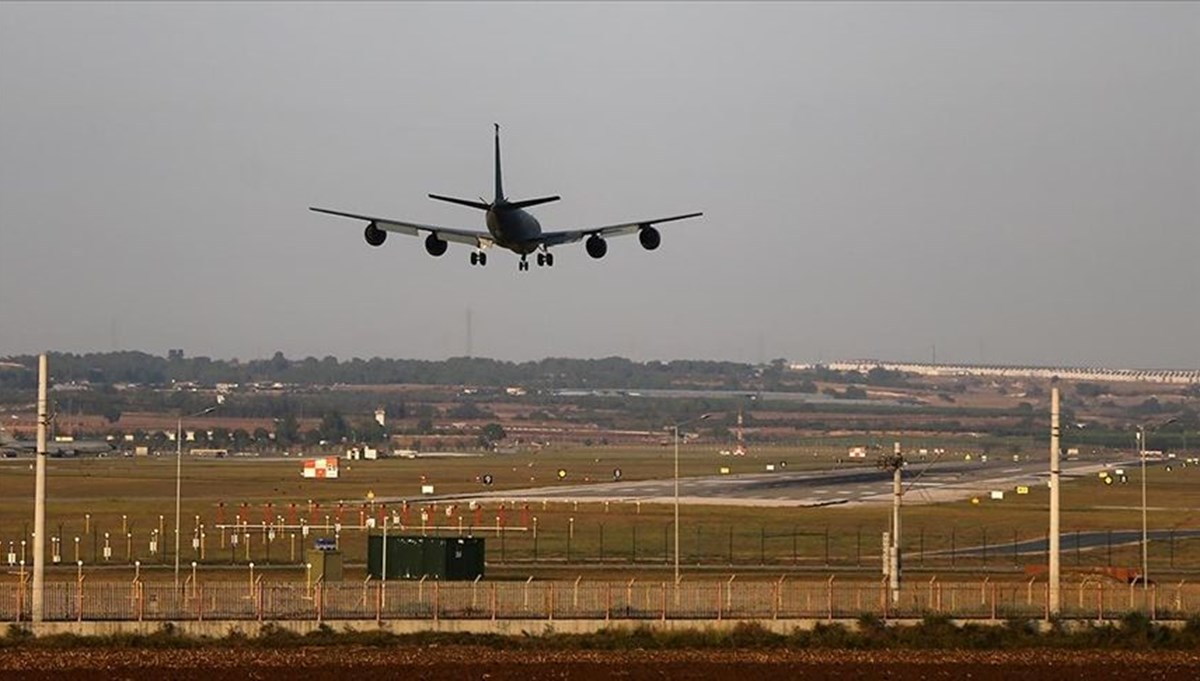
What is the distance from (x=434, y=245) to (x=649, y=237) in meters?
8.04

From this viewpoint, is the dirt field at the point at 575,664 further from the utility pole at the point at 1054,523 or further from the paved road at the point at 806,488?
the paved road at the point at 806,488

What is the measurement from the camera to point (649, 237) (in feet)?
248

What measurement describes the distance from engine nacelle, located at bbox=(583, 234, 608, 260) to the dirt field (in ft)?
52.3

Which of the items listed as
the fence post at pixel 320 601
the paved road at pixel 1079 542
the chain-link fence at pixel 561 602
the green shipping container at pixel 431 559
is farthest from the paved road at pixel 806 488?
the fence post at pixel 320 601

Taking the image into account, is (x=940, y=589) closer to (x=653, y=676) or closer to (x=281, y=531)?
(x=653, y=676)

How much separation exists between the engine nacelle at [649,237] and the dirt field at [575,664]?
15621mm

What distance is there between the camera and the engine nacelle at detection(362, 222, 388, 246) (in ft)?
248

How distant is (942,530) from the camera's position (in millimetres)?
122688

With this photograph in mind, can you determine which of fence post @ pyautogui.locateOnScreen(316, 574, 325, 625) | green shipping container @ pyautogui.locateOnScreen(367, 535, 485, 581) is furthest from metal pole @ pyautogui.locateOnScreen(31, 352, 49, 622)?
green shipping container @ pyautogui.locateOnScreen(367, 535, 485, 581)

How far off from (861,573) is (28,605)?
3846cm

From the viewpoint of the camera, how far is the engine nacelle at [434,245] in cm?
7738

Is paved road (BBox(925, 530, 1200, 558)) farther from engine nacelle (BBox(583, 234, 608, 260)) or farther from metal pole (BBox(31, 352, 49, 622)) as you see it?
metal pole (BBox(31, 352, 49, 622))

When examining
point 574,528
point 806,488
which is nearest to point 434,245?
point 574,528

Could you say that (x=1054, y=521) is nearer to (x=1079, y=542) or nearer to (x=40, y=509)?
(x=40, y=509)
